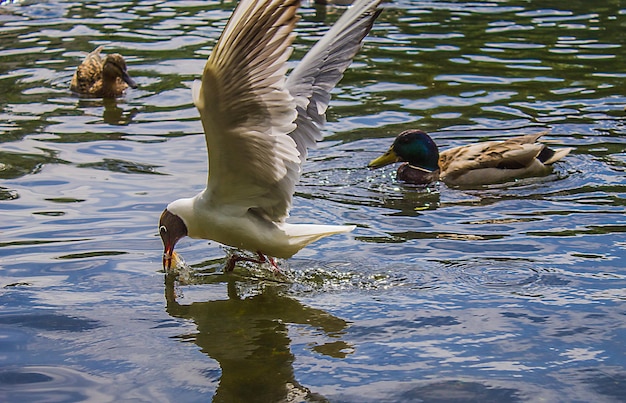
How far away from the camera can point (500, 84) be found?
43.1ft

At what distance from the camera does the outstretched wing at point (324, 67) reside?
7340 millimetres

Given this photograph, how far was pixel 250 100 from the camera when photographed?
19.4 feet

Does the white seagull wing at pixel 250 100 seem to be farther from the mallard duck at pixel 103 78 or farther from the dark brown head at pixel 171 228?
the mallard duck at pixel 103 78

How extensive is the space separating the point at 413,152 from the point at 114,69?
16.4 ft

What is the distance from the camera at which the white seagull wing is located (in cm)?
563

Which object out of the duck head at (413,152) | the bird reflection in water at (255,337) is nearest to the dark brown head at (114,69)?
the duck head at (413,152)

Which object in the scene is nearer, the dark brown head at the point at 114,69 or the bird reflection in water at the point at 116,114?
the bird reflection in water at the point at 116,114

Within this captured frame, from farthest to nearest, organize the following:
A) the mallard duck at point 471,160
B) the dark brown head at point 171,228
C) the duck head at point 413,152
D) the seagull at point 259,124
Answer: the duck head at point 413,152 < the mallard duck at point 471,160 < the dark brown head at point 171,228 < the seagull at point 259,124

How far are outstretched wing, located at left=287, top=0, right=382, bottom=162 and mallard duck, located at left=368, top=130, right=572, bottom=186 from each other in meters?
2.20

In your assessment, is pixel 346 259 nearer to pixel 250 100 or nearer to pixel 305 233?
pixel 305 233

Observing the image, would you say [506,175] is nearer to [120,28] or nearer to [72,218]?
[72,218]

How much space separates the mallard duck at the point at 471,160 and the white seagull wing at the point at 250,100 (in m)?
3.33

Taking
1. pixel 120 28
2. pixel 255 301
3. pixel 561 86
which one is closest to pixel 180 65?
pixel 120 28

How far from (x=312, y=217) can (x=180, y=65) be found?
6.65 metres
